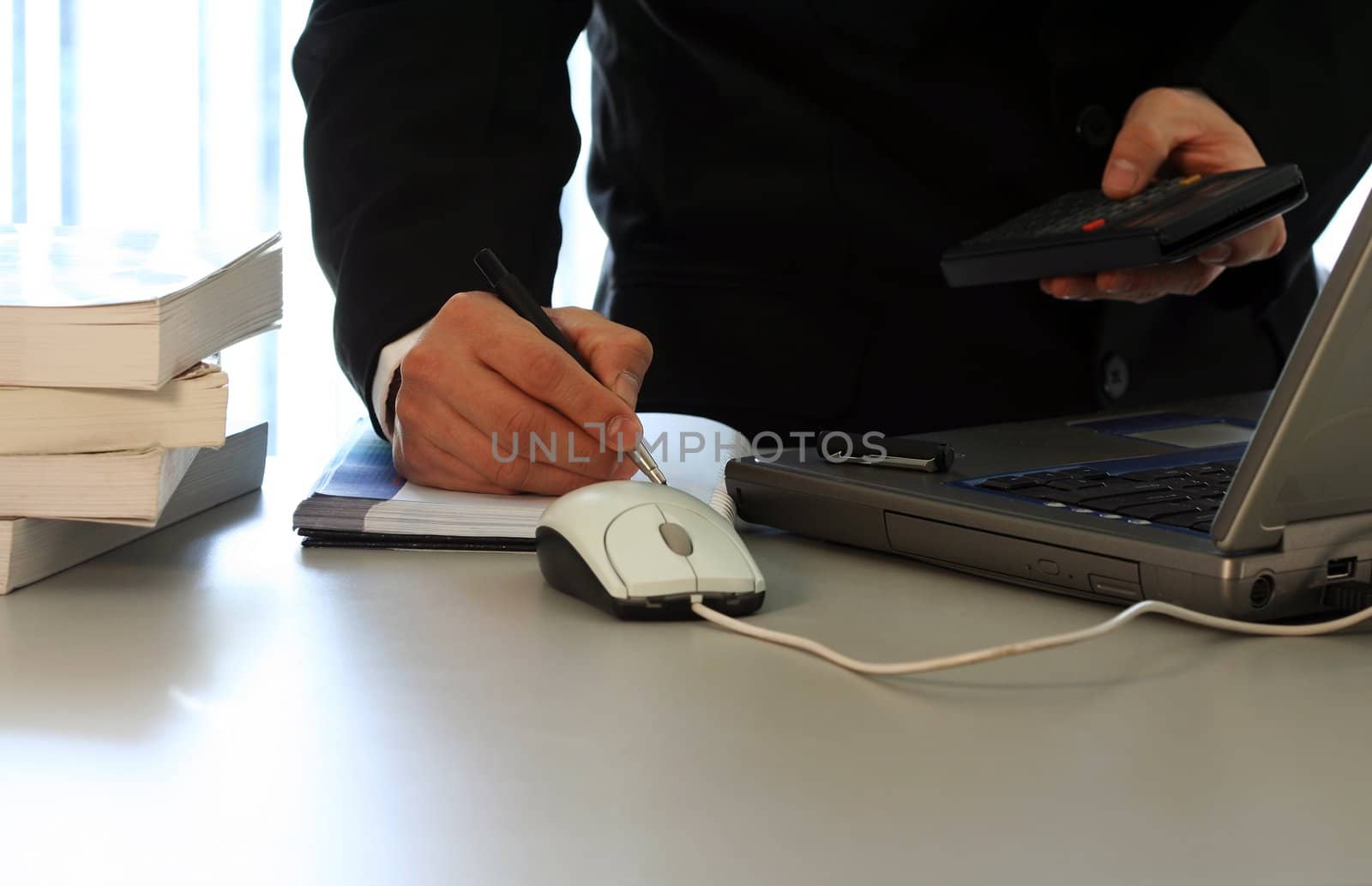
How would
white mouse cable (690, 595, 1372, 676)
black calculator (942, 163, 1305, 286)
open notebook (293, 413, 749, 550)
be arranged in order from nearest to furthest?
white mouse cable (690, 595, 1372, 676) → open notebook (293, 413, 749, 550) → black calculator (942, 163, 1305, 286)

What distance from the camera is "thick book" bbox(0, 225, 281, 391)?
0.59 metres

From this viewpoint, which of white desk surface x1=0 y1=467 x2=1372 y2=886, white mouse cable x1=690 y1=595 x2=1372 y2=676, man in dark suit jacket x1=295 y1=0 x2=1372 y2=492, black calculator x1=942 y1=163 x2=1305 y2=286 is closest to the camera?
white desk surface x1=0 y1=467 x2=1372 y2=886

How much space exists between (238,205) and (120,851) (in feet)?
7.59

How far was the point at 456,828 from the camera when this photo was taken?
35 cm

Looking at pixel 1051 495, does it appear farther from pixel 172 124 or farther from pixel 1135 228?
pixel 172 124

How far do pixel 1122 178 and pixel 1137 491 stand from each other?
16.5 inches

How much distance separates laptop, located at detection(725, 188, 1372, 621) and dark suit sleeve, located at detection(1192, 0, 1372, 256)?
1.29 feet

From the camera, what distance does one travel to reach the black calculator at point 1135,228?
805 mm

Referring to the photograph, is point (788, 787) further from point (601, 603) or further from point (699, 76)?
point (699, 76)

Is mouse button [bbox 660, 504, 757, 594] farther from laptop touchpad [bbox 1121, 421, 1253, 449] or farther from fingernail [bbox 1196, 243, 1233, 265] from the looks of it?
fingernail [bbox 1196, 243, 1233, 265]

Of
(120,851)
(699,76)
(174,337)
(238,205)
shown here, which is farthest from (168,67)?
(120,851)

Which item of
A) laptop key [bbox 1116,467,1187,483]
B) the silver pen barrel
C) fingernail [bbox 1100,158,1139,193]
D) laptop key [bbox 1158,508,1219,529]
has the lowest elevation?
the silver pen barrel

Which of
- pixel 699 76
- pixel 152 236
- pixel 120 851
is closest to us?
pixel 120 851

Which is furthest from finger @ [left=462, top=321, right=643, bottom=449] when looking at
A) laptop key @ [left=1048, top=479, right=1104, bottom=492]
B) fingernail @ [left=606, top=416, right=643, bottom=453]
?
laptop key @ [left=1048, top=479, right=1104, bottom=492]
